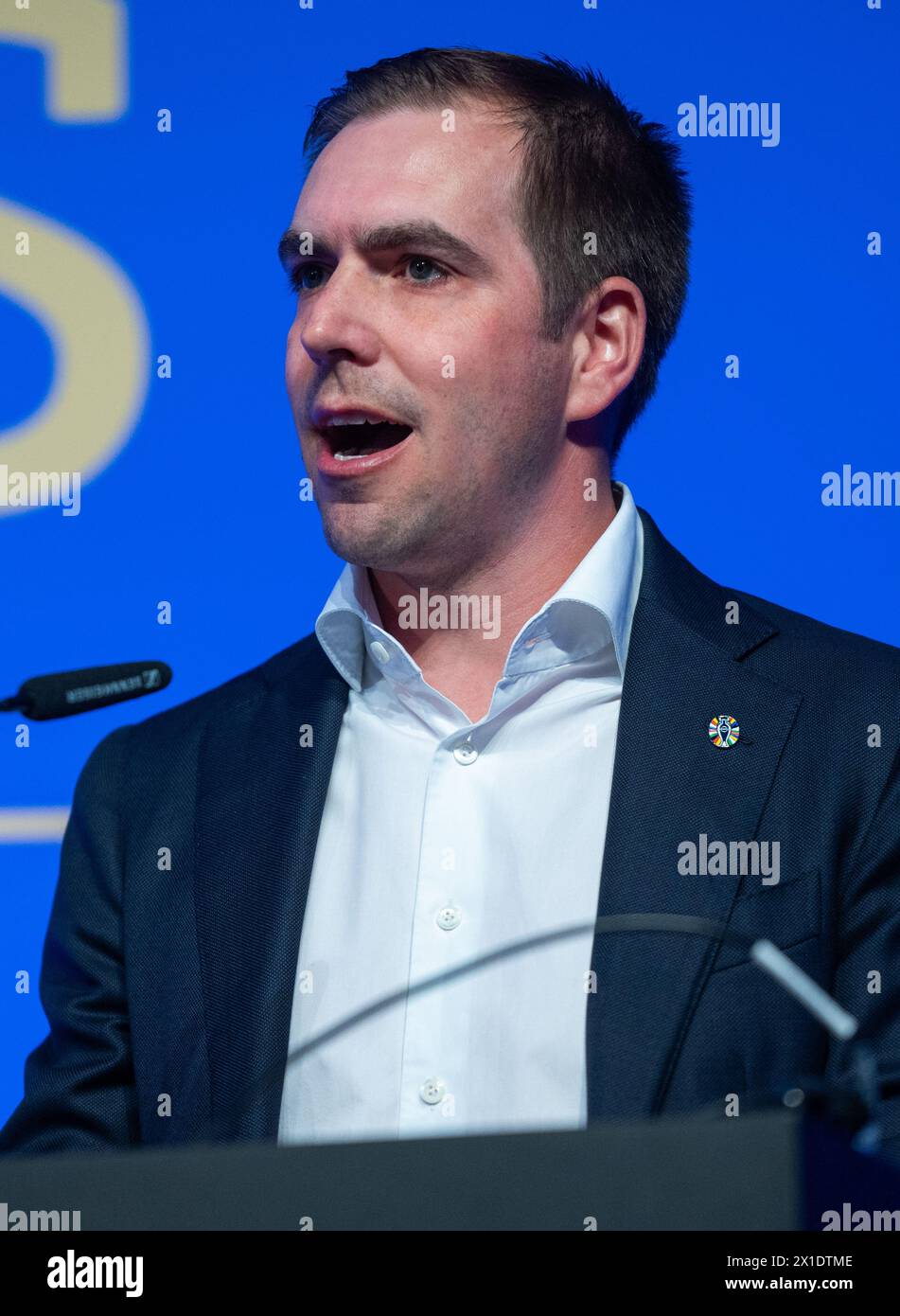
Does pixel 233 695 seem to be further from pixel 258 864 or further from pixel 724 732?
pixel 724 732

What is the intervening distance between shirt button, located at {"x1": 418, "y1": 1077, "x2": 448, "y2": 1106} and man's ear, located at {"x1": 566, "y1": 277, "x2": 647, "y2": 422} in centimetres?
91

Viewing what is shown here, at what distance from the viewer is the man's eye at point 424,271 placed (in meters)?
2.09

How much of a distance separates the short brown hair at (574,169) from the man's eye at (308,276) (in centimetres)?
23

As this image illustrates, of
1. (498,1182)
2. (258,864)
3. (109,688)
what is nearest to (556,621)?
(258,864)

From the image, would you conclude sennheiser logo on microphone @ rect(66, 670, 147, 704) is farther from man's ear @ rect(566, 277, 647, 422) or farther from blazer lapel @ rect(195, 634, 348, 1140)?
man's ear @ rect(566, 277, 647, 422)

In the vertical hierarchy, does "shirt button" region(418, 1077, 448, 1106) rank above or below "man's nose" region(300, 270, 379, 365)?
below

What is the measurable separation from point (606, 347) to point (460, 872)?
801mm

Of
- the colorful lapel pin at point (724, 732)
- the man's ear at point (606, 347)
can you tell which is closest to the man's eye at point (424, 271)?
the man's ear at point (606, 347)

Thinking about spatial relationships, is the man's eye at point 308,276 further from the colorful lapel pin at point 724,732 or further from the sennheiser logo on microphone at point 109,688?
the sennheiser logo on microphone at point 109,688

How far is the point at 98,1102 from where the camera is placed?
6.53 ft

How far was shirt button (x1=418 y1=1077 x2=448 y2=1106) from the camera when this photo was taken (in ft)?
6.08

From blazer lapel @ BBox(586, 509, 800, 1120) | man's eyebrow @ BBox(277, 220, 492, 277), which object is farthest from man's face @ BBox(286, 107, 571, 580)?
blazer lapel @ BBox(586, 509, 800, 1120)
